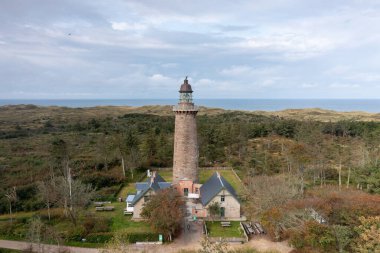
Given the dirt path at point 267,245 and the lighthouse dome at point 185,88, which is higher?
the lighthouse dome at point 185,88

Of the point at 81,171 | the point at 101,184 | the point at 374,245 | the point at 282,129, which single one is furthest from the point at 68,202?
the point at 282,129

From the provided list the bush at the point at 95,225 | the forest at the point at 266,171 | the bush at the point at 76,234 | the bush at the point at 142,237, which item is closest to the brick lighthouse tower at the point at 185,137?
the forest at the point at 266,171

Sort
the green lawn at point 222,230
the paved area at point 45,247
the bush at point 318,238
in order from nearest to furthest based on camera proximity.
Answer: the bush at point 318,238, the paved area at point 45,247, the green lawn at point 222,230

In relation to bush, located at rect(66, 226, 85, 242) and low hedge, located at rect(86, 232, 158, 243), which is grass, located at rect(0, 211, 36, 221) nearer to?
bush, located at rect(66, 226, 85, 242)

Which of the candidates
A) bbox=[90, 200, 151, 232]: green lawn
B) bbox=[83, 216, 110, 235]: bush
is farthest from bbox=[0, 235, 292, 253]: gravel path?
bbox=[90, 200, 151, 232]: green lawn

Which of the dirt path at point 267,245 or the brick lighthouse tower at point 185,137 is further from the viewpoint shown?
the brick lighthouse tower at point 185,137

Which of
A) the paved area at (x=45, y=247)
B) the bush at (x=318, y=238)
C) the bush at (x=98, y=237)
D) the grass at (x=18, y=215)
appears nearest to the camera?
the bush at (x=318, y=238)

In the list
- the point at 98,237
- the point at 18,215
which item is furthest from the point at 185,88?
the point at 18,215

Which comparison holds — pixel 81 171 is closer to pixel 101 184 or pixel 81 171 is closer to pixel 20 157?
pixel 101 184

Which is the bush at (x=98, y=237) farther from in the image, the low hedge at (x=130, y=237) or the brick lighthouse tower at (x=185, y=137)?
the brick lighthouse tower at (x=185, y=137)
